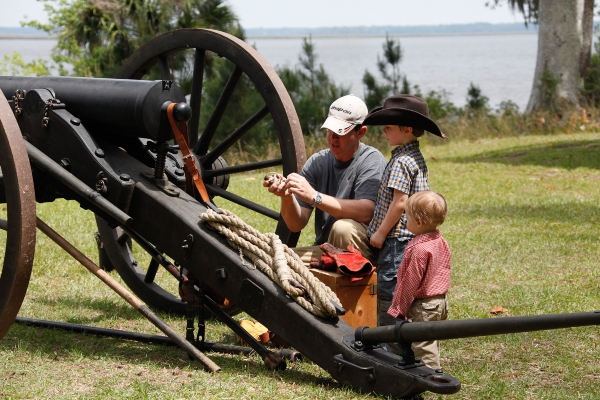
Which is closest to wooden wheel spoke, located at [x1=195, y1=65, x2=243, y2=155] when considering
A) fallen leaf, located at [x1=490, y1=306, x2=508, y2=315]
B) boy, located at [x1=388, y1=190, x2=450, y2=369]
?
boy, located at [x1=388, y1=190, x2=450, y2=369]

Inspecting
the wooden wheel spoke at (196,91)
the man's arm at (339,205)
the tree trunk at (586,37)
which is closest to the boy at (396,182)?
the man's arm at (339,205)

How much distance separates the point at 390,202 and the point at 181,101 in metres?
1.10

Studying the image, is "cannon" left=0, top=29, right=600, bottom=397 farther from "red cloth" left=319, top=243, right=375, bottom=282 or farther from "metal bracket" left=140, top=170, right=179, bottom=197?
"red cloth" left=319, top=243, right=375, bottom=282

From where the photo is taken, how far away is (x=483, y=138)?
17.5 meters

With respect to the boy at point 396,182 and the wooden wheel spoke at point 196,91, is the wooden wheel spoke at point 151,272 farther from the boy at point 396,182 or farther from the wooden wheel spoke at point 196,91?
the boy at point 396,182

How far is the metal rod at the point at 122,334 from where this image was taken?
4.52 meters

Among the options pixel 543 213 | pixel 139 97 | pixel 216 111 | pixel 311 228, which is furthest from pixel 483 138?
pixel 139 97

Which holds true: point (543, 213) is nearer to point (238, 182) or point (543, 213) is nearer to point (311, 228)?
point (311, 228)

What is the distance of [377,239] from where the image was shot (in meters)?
4.45

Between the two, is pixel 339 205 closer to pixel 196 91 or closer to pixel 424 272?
pixel 424 272

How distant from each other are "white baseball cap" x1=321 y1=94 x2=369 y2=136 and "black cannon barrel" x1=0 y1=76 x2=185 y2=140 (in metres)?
0.77

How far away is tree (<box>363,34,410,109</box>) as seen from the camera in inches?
761

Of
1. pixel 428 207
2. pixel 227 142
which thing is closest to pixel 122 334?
pixel 227 142

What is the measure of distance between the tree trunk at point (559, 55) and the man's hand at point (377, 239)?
14.6 metres
